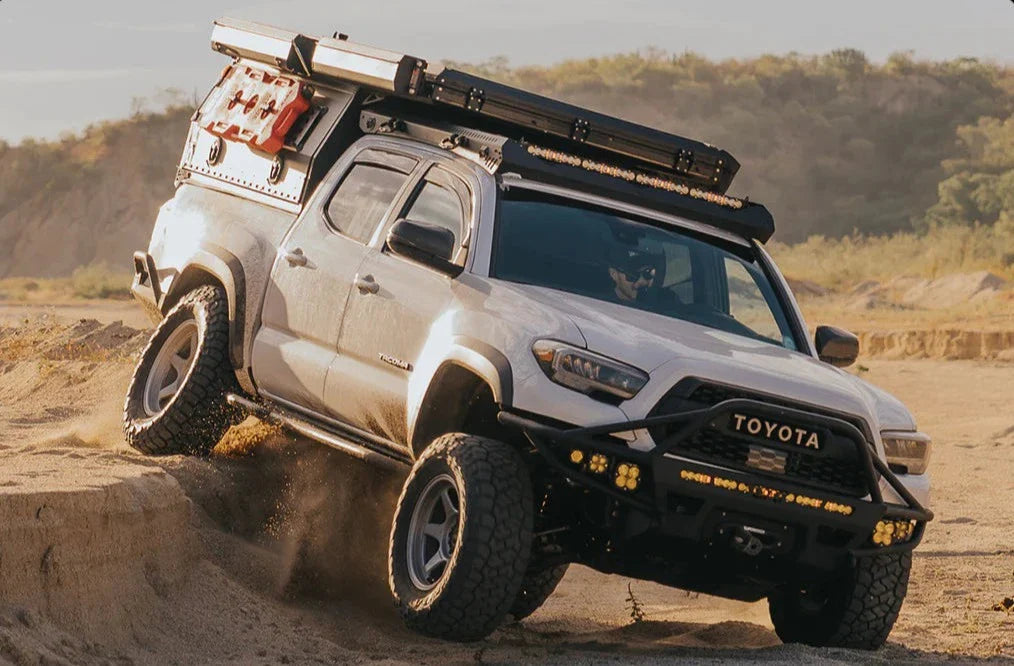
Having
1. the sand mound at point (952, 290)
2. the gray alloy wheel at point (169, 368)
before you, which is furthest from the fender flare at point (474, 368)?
the sand mound at point (952, 290)

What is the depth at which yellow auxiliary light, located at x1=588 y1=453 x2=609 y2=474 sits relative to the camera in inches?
249

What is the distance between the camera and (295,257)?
8438 mm

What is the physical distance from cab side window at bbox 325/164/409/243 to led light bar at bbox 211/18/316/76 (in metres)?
0.83

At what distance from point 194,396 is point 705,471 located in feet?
10.6

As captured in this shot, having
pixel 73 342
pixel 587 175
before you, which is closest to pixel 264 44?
pixel 587 175

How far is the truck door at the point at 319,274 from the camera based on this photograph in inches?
318

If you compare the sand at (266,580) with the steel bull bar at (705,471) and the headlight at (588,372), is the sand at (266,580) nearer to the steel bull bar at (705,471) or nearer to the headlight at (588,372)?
the steel bull bar at (705,471)

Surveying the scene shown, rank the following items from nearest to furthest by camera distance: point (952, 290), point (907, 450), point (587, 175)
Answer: point (907, 450)
point (587, 175)
point (952, 290)

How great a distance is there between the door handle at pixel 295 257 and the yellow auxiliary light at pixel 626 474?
2584mm

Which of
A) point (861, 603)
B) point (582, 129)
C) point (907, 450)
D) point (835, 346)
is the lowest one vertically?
point (861, 603)

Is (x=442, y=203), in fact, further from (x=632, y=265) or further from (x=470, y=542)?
(x=470, y=542)

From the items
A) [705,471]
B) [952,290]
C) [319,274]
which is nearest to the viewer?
[705,471]

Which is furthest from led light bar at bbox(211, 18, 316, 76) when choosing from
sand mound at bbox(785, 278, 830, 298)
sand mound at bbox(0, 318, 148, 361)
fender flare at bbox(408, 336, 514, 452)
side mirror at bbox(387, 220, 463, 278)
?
sand mound at bbox(785, 278, 830, 298)

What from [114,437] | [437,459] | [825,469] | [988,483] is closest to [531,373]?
[437,459]
